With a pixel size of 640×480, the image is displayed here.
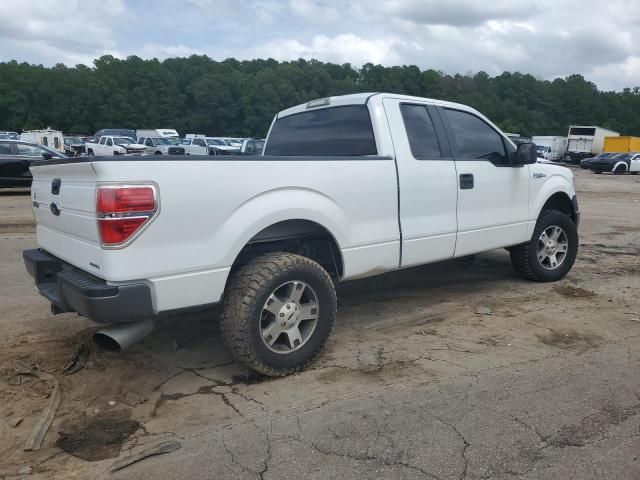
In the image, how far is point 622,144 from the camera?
4725 centimetres

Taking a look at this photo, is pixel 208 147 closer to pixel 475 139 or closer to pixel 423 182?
pixel 475 139

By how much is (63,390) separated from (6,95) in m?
99.9

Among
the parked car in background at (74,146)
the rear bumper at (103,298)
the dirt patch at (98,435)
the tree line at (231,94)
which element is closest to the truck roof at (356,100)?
the rear bumper at (103,298)

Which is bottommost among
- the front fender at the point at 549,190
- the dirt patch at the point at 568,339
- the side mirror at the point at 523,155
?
the dirt patch at the point at 568,339

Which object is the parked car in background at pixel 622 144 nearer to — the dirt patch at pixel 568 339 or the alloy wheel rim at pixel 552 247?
the alloy wheel rim at pixel 552 247

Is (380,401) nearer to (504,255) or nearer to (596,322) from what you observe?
(596,322)

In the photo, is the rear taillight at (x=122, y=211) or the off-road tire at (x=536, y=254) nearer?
the rear taillight at (x=122, y=211)

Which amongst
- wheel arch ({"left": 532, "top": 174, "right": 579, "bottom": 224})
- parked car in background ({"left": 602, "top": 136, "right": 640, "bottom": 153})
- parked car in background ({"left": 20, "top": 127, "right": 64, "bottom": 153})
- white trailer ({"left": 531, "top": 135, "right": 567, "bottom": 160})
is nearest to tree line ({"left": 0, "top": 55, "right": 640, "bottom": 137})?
white trailer ({"left": 531, "top": 135, "right": 567, "bottom": 160})

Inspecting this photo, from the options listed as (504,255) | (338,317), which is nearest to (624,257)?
(504,255)

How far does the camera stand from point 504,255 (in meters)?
7.73

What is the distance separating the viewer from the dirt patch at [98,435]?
2.90 meters

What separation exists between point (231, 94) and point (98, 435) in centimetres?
9471

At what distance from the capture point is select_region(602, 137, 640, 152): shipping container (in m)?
46.9

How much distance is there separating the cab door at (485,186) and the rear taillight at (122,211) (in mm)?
2914
